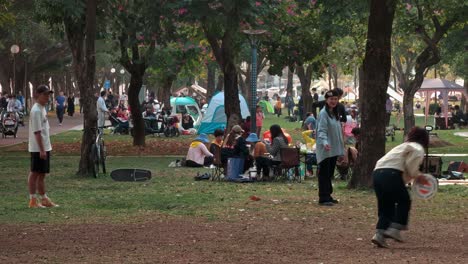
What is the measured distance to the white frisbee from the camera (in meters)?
10.5

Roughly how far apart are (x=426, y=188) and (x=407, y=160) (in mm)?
354

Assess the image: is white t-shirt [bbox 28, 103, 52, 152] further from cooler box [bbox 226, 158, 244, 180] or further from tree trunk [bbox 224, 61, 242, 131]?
tree trunk [bbox 224, 61, 242, 131]

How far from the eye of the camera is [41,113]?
14.6m

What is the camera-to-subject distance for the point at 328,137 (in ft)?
49.9

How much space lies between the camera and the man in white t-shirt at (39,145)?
1452 centimetres

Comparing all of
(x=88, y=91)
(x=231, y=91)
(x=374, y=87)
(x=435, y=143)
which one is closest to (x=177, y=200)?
(x=374, y=87)

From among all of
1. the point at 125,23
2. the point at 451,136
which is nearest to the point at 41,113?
the point at 125,23

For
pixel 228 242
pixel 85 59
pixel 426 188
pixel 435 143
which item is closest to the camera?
pixel 426 188

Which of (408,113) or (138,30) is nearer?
(138,30)

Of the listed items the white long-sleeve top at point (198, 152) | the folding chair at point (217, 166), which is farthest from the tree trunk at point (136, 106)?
the folding chair at point (217, 166)

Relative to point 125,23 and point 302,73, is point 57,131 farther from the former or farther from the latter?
point 125,23

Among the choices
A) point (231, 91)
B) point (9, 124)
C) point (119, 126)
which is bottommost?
point (119, 126)

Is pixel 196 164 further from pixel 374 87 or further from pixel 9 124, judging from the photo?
pixel 9 124

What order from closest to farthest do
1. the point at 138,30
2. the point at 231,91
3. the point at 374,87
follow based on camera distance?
the point at 374,87, the point at 138,30, the point at 231,91
